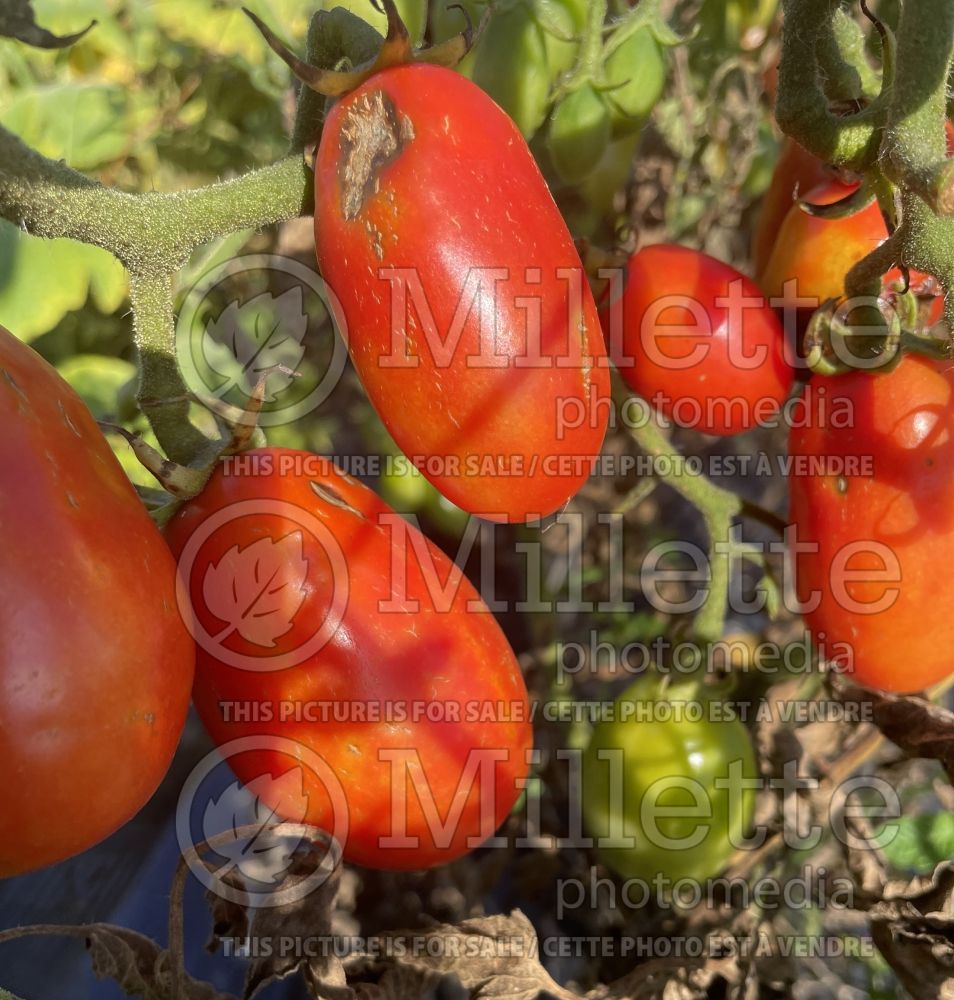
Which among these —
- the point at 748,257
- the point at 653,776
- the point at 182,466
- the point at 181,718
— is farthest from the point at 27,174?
A: the point at 748,257

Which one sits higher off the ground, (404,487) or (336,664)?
(404,487)

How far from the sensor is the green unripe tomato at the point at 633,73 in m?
1.11

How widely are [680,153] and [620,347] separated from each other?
0.56 meters

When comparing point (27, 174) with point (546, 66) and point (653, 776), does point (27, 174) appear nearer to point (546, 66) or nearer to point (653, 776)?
point (546, 66)

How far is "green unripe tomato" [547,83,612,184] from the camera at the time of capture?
1096mm

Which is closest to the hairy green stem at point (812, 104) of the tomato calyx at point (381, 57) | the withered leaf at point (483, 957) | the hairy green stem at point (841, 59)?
the hairy green stem at point (841, 59)

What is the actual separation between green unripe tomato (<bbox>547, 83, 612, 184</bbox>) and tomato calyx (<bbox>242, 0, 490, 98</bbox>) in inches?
12.8

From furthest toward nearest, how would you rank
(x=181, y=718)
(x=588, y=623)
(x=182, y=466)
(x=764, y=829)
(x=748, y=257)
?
(x=748, y=257), (x=588, y=623), (x=764, y=829), (x=182, y=466), (x=181, y=718)

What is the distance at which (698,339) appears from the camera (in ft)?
3.30

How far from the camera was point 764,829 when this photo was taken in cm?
117

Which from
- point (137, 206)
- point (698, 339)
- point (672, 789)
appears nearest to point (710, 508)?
point (698, 339)

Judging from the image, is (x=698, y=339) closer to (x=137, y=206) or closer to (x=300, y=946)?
(x=137, y=206)

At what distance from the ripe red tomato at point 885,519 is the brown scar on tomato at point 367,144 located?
19.5 inches

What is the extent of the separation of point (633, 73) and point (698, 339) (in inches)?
12.8
